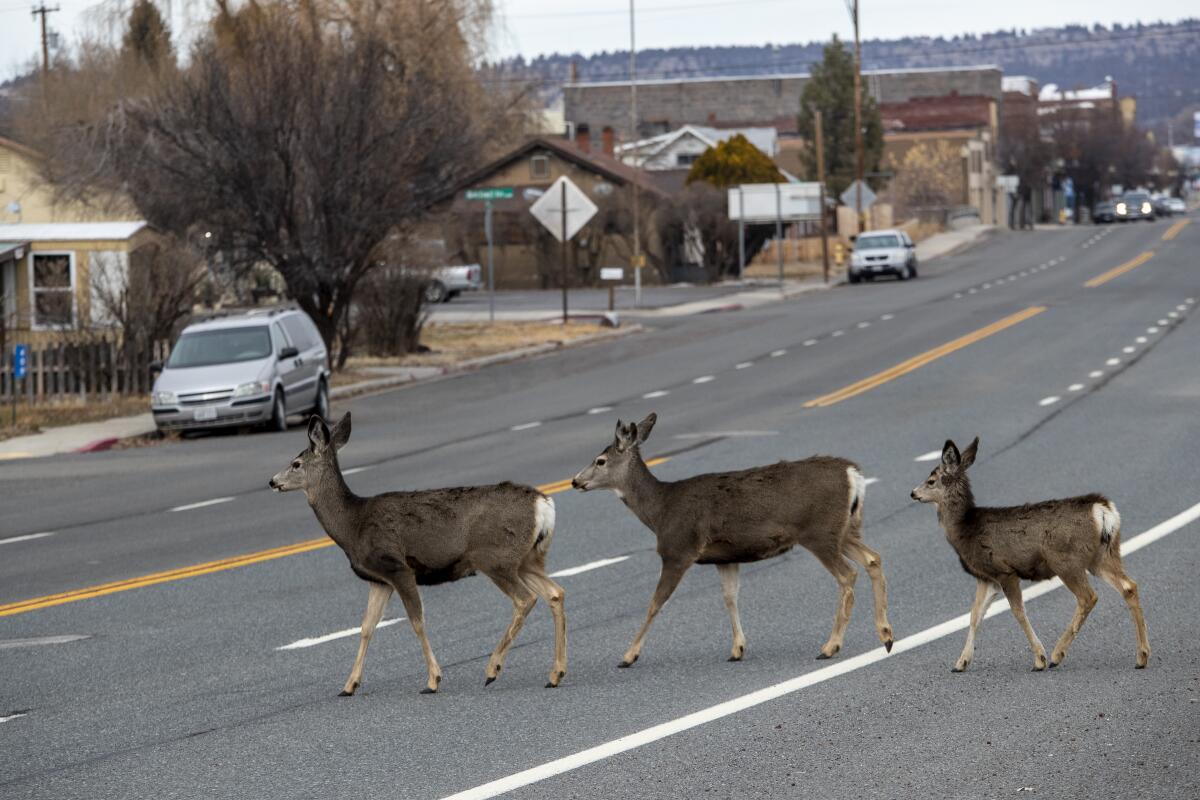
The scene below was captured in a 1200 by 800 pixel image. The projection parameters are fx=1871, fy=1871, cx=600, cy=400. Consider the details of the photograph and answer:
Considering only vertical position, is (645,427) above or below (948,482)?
above

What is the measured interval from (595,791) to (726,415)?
1960 cm

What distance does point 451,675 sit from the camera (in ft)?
35.1

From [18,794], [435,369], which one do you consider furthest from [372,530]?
[435,369]

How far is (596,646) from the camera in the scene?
37.6 ft

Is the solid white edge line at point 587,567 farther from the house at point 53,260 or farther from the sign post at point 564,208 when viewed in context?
the sign post at point 564,208

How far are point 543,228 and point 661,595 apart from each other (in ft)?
210

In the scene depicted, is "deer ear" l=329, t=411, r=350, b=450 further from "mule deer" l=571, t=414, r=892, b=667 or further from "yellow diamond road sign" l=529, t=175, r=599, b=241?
"yellow diamond road sign" l=529, t=175, r=599, b=241

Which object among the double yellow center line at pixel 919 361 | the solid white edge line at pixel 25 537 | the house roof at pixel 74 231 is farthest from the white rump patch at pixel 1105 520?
the house roof at pixel 74 231

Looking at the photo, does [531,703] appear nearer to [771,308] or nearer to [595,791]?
[595,791]

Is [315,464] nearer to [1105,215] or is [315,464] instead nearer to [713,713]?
[713,713]

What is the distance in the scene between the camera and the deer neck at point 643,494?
10773mm

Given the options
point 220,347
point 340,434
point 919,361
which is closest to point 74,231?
point 220,347

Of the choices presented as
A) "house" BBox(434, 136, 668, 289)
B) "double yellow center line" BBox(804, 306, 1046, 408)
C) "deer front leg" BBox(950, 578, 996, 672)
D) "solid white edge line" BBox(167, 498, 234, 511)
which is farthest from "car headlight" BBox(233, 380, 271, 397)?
"house" BBox(434, 136, 668, 289)

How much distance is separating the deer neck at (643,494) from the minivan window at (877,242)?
58277mm
